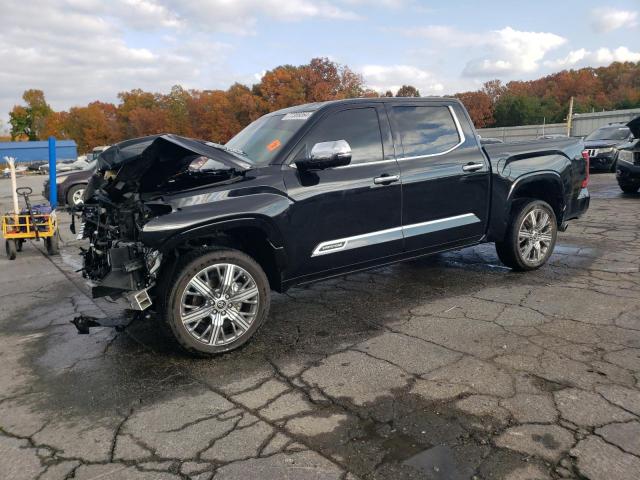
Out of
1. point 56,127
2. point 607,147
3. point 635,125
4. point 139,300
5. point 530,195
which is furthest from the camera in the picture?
point 56,127

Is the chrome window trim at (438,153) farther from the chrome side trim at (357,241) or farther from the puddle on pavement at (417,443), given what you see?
the puddle on pavement at (417,443)

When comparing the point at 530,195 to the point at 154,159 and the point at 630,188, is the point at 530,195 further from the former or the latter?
the point at 630,188

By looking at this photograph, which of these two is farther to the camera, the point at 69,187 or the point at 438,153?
the point at 69,187

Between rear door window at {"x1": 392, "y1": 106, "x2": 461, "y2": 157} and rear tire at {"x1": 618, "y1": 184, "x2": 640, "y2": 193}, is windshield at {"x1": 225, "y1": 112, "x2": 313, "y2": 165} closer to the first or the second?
rear door window at {"x1": 392, "y1": 106, "x2": 461, "y2": 157}

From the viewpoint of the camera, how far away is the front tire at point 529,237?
574cm

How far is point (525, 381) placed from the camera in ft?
11.1

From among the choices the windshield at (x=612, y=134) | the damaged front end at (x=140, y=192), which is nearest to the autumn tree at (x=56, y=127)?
the windshield at (x=612, y=134)

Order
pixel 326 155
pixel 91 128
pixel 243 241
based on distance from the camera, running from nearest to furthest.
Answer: pixel 326 155, pixel 243 241, pixel 91 128

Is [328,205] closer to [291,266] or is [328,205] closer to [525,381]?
[291,266]

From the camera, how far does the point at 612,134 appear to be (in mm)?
18266

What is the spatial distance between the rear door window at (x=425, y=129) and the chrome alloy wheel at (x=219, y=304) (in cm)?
200

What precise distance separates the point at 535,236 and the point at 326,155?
306 cm

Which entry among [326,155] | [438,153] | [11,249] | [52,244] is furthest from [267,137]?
[11,249]

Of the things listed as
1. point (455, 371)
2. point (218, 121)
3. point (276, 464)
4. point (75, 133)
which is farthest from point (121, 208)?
point (75, 133)
